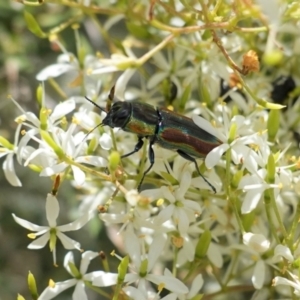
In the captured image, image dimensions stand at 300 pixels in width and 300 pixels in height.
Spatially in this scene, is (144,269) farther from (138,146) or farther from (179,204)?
(138,146)

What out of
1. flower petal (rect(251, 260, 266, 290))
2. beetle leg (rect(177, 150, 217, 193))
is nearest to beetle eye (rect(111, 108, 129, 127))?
beetle leg (rect(177, 150, 217, 193))

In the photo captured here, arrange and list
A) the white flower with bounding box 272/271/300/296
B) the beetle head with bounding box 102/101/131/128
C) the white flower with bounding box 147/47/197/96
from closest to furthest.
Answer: the white flower with bounding box 272/271/300/296
the beetle head with bounding box 102/101/131/128
the white flower with bounding box 147/47/197/96

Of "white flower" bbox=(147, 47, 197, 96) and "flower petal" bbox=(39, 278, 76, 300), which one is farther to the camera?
"white flower" bbox=(147, 47, 197, 96)

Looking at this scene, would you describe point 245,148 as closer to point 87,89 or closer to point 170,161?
point 170,161

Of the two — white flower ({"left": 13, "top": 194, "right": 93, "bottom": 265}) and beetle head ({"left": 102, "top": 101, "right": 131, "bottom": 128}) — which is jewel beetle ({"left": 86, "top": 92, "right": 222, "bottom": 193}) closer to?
beetle head ({"left": 102, "top": 101, "right": 131, "bottom": 128})

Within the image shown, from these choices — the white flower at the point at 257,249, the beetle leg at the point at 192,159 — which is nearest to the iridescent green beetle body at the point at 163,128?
the beetle leg at the point at 192,159

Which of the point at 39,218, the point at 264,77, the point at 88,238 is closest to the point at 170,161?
the point at 264,77

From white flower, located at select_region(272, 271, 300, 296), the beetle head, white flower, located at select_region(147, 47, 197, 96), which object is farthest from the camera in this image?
white flower, located at select_region(147, 47, 197, 96)
